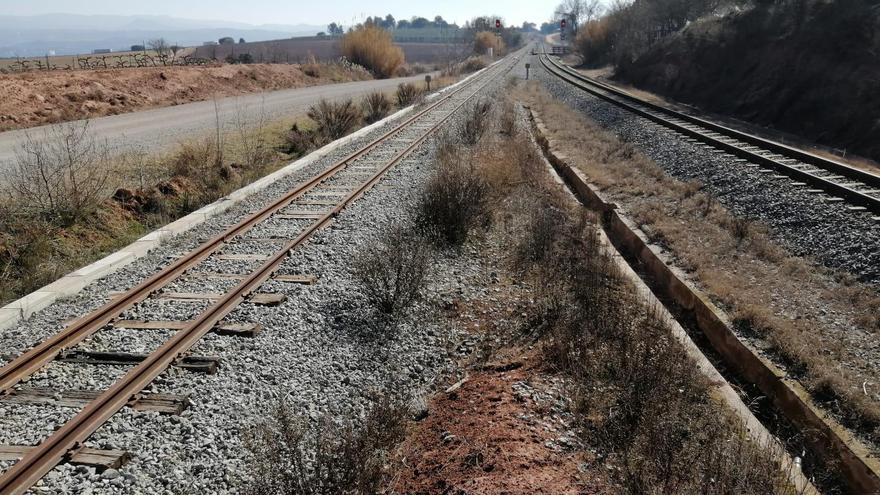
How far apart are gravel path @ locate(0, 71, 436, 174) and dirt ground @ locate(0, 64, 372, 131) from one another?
1077 millimetres

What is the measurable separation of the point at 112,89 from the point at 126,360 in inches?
997

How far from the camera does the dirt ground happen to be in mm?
22141

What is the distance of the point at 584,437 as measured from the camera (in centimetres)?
517

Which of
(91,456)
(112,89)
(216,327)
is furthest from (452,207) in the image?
(112,89)

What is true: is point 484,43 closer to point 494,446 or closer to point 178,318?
point 178,318

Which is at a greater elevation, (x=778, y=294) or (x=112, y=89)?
(x=112, y=89)

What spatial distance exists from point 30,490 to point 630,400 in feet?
15.0

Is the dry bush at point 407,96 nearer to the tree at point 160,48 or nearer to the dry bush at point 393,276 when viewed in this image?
the tree at point 160,48

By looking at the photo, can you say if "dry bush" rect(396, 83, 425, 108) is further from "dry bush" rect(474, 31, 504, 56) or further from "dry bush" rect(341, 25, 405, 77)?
"dry bush" rect(474, 31, 504, 56)

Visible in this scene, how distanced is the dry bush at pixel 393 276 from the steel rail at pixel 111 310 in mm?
2360

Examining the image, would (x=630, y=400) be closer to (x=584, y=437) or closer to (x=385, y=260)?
(x=584, y=437)

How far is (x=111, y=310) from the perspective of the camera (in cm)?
688

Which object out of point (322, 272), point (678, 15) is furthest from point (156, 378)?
point (678, 15)

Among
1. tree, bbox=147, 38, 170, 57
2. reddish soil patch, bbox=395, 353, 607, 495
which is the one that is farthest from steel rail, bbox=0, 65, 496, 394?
tree, bbox=147, 38, 170, 57
